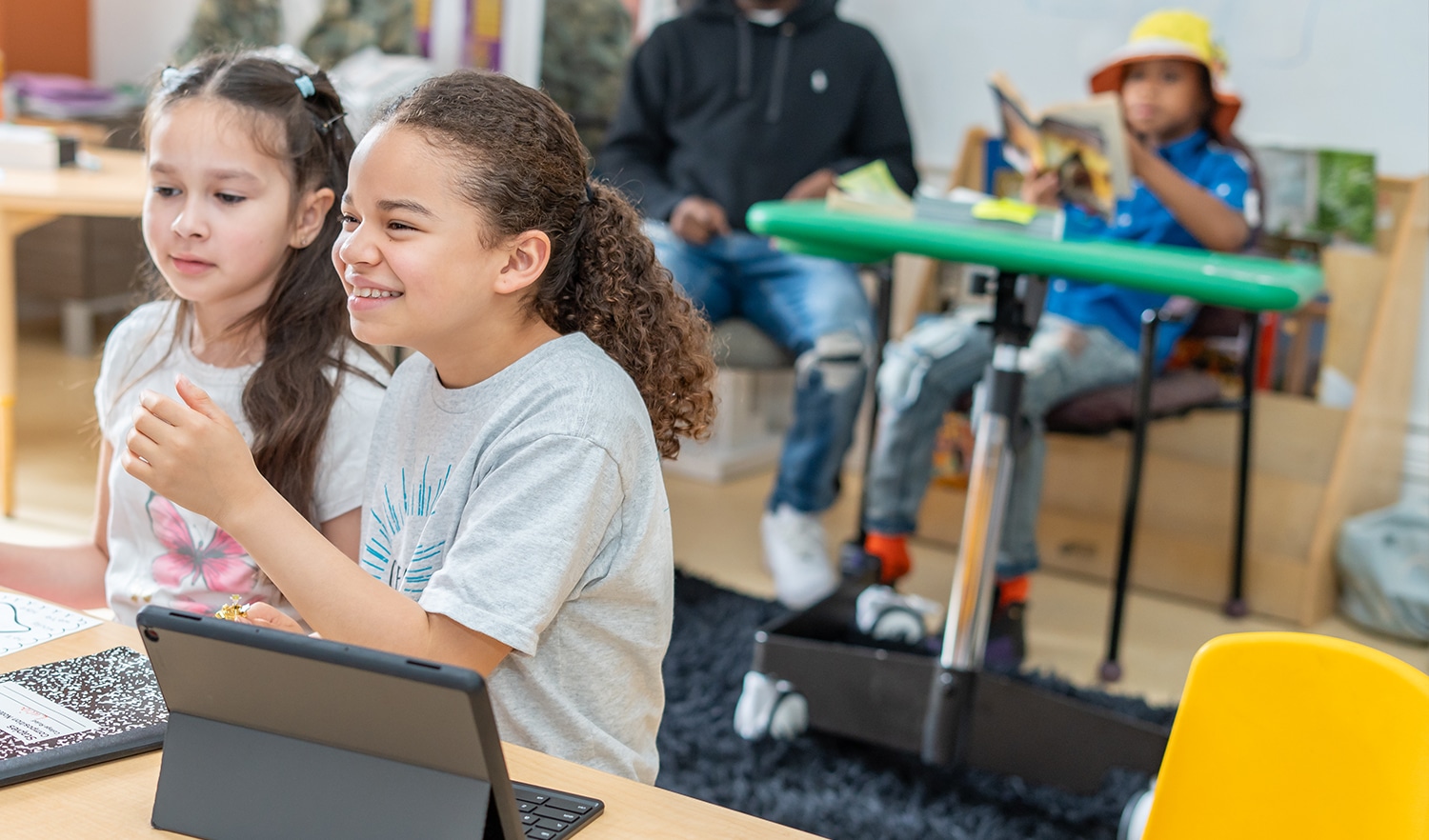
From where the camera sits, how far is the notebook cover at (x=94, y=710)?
67 cm

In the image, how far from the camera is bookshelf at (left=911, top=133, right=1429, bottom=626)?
2482mm

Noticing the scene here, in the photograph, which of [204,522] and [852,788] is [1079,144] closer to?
[852,788]

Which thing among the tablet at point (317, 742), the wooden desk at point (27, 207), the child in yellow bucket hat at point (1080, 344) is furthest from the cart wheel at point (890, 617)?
the tablet at point (317, 742)

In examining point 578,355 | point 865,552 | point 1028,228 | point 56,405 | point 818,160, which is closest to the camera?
point 578,355

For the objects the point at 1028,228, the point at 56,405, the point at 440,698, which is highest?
the point at 1028,228

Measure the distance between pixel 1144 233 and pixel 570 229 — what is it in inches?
67.6

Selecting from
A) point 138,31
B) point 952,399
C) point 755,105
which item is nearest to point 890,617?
point 952,399

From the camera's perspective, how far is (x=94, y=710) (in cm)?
74

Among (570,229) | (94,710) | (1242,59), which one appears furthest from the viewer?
(1242,59)

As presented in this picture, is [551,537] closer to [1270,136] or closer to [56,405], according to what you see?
[1270,136]

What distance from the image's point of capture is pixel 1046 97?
9.61 feet

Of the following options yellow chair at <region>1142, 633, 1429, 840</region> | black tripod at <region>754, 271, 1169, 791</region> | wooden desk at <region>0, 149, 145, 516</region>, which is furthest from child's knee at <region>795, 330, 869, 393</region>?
yellow chair at <region>1142, 633, 1429, 840</region>

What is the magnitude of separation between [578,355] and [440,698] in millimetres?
394

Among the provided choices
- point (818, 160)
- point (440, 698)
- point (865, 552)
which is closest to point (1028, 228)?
point (865, 552)
